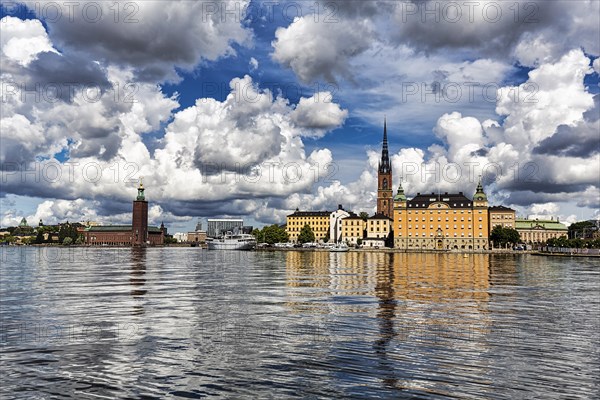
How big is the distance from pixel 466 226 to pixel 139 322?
537 feet

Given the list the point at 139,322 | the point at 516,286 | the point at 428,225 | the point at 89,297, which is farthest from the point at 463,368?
the point at 428,225

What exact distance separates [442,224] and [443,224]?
0.32m

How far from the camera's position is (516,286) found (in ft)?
139

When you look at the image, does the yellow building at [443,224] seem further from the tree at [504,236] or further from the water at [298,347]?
the water at [298,347]

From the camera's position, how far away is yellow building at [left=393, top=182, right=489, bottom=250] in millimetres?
174375

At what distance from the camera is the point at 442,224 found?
176 meters

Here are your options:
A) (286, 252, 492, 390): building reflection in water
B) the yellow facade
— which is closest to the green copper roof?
the yellow facade

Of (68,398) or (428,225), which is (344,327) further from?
(428,225)

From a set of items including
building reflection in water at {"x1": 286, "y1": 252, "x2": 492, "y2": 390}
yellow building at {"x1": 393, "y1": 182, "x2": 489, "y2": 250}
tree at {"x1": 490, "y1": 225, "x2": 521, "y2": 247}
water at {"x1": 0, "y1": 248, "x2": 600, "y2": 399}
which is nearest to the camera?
water at {"x1": 0, "y1": 248, "x2": 600, "y2": 399}

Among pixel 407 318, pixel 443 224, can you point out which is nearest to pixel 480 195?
pixel 443 224

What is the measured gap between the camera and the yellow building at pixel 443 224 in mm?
174375

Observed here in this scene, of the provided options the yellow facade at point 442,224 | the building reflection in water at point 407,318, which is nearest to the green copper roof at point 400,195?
the yellow facade at point 442,224

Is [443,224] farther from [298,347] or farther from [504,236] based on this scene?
[298,347]

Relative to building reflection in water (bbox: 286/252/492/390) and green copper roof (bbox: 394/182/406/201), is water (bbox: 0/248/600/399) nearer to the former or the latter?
building reflection in water (bbox: 286/252/492/390)
